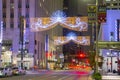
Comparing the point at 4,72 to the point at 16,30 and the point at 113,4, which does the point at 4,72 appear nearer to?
the point at 16,30

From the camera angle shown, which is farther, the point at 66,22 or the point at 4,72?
the point at 4,72

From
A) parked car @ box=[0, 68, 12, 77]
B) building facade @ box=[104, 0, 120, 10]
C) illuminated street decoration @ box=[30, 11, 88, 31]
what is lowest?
parked car @ box=[0, 68, 12, 77]

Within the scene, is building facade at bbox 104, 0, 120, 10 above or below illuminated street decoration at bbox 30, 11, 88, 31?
above

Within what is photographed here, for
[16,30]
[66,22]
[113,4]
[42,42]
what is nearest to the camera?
[66,22]

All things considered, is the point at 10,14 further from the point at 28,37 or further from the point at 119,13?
the point at 119,13

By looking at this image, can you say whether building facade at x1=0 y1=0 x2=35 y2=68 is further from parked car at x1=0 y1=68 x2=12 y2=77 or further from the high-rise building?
parked car at x1=0 y1=68 x2=12 y2=77

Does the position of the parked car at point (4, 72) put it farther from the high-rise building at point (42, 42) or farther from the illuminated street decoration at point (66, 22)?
the high-rise building at point (42, 42)

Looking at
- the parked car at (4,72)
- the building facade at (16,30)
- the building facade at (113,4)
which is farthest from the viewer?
the building facade at (113,4)

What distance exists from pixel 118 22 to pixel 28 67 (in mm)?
33496

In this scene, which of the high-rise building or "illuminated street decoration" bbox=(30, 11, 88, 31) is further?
the high-rise building

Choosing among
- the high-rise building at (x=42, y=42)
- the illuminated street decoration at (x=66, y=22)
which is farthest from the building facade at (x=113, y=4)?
the illuminated street decoration at (x=66, y=22)

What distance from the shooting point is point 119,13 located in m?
135

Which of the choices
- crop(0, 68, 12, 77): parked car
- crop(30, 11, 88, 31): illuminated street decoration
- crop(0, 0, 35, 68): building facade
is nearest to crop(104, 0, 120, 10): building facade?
crop(0, 0, 35, 68): building facade

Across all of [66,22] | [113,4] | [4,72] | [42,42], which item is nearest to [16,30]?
[42,42]
